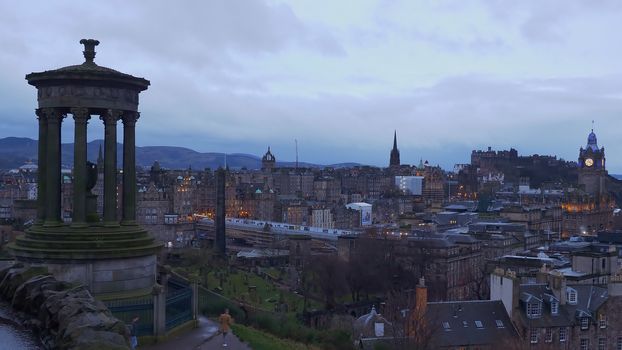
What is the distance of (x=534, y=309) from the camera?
34062 mm

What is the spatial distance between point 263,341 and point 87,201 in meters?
5.87

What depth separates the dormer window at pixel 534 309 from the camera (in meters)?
33.9

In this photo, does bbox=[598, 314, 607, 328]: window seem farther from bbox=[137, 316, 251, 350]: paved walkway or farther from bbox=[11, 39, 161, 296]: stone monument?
bbox=[11, 39, 161, 296]: stone monument

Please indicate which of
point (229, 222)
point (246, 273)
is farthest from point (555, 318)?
point (229, 222)

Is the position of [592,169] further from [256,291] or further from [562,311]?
[562,311]

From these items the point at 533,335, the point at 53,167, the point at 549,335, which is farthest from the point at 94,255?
the point at 549,335

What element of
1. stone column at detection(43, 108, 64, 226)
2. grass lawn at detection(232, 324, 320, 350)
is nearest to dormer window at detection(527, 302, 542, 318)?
grass lawn at detection(232, 324, 320, 350)

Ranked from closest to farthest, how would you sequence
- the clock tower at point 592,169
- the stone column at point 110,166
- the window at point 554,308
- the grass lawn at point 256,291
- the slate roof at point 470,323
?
1. the stone column at point 110,166
2. the slate roof at point 470,323
3. the window at point 554,308
4. the grass lawn at point 256,291
5. the clock tower at point 592,169

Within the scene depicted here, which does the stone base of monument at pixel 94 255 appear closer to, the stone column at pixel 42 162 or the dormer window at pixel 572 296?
the stone column at pixel 42 162

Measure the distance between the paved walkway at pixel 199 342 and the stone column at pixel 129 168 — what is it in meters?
3.59

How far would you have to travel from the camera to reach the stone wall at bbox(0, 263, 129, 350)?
983 cm

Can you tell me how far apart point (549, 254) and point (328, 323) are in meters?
25.7

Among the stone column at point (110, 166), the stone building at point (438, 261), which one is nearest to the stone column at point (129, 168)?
the stone column at point (110, 166)

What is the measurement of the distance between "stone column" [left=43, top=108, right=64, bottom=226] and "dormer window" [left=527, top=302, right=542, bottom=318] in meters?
22.9
